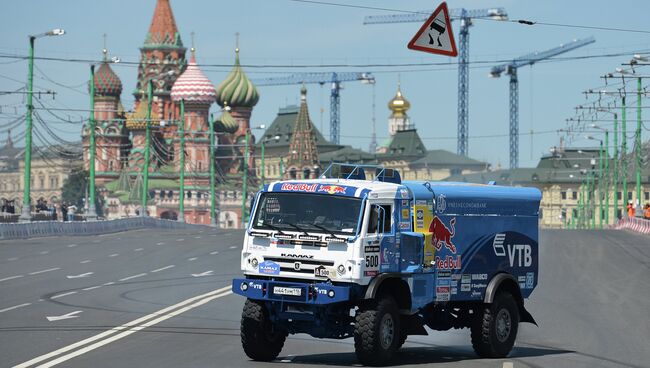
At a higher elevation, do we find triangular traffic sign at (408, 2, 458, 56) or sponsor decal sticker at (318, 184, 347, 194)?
triangular traffic sign at (408, 2, 458, 56)

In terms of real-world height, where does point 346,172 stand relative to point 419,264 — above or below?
above

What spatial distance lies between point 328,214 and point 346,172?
5.04 ft

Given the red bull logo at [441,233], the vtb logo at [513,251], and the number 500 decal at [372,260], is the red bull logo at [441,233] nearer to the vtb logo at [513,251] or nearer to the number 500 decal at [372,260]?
the vtb logo at [513,251]

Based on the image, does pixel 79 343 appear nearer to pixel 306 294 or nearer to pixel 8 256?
pixel 306 294

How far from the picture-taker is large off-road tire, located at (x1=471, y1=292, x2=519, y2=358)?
1783 cm

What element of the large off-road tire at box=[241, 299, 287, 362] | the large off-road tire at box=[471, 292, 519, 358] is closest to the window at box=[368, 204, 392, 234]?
the large off-road tire at box=[241, 299, 287, 362]

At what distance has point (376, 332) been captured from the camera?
631 inches

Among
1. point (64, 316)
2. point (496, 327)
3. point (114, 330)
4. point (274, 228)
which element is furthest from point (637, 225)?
point (274, 228)

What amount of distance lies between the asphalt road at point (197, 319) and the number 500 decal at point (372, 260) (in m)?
1.20

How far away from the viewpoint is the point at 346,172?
18.0 m

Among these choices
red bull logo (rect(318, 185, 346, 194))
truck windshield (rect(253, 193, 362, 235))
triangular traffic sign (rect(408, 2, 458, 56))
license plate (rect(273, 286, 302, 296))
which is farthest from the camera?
triangular traffic sign (rect(408, 2, 458, 56))

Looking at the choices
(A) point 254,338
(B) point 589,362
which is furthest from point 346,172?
(B) point 589,362

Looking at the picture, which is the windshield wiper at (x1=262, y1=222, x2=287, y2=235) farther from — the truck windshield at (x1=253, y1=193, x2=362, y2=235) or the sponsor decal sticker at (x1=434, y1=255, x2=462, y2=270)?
the sponsor decal sticker at (x1=434, y1=255, x2=462, y2=270)

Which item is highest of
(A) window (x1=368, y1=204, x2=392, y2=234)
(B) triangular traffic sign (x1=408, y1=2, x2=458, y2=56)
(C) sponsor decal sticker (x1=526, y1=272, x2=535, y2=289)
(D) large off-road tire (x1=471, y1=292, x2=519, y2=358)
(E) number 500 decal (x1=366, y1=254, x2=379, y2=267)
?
(B) triangular traffic sign (x1=408, y1=2, x2=458, y2=56)
